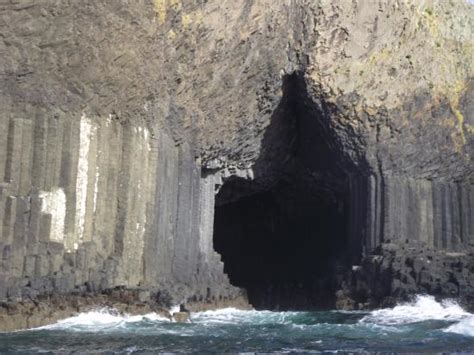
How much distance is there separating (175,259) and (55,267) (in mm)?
6636

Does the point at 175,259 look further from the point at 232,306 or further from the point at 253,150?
the point at 253,150

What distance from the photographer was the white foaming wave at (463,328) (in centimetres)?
2198

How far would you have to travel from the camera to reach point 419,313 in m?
28.1

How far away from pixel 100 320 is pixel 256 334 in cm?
412

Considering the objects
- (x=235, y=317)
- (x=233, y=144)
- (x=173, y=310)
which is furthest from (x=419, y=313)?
(x=233, y=144)

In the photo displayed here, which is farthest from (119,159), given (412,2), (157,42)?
(412,2)

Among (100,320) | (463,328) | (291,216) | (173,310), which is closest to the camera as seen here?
(100,320)

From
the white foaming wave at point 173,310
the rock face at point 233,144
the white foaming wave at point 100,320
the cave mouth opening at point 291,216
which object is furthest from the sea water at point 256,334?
the cave mouth opening at point 291,216

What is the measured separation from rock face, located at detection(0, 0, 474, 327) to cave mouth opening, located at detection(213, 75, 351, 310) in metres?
0.12

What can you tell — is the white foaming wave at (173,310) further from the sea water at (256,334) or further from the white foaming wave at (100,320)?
the white foaming wave at (100,320)

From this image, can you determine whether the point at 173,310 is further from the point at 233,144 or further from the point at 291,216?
the point at 291,216

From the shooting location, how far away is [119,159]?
2617cm

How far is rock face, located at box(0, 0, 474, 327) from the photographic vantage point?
912 inches

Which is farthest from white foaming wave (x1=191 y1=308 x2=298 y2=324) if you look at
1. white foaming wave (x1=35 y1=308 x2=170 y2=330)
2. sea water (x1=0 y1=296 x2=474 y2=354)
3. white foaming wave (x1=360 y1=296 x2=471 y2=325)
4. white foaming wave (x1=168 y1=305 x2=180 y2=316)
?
white foaming wave (x1=360 y1=296 x2=471 y2=325)
